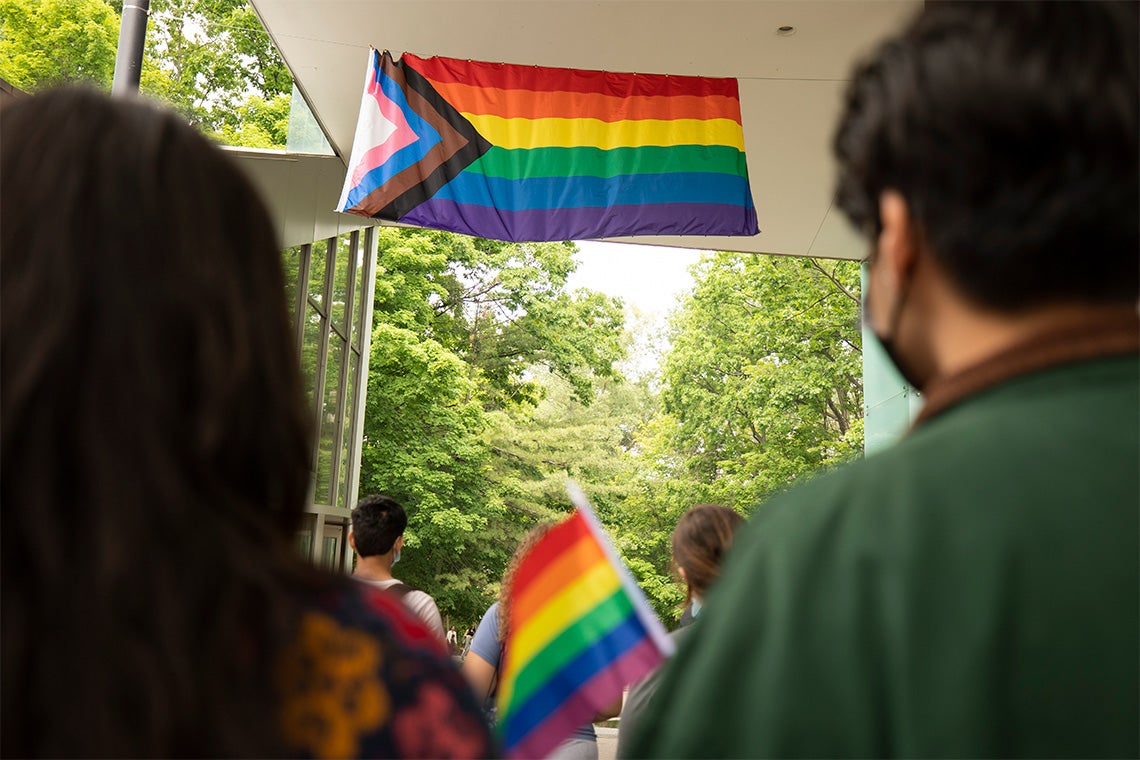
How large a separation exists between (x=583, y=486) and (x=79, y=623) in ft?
105

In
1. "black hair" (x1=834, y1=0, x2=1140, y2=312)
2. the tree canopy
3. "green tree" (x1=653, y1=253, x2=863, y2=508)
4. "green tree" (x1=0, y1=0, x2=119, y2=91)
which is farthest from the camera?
"green tree" (x1=0, y1=0, x2=119, y2=91)

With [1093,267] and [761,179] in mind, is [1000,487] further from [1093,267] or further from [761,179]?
[761,179]

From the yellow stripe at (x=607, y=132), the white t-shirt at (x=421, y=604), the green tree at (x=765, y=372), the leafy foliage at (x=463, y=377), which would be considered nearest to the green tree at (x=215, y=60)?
the leafy foliage at (x=463, y=377)

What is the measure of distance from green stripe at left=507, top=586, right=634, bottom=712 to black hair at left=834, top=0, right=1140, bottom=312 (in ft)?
2.01

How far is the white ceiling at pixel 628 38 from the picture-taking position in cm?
958

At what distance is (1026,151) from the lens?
1191 millimetres

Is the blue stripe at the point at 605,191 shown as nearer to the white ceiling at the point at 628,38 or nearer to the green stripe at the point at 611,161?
the green stripe at the point at 611,161

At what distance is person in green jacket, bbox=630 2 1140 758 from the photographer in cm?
108

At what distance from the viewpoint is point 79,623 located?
35.6 inches

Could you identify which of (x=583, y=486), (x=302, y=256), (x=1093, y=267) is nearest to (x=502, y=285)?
(x=583, y=486)

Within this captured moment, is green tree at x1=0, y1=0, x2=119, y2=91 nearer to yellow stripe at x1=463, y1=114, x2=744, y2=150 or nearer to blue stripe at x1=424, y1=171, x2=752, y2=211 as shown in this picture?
yellow stripe at x1=463, y1=114, x2=744, y2=150

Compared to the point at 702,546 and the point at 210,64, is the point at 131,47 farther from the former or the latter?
the point at 210,64

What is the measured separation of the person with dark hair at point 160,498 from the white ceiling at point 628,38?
338 inches

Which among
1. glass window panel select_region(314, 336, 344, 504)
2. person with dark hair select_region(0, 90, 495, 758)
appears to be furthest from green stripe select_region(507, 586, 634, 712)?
glass window panel select_region(314, 336, 344, 504)
